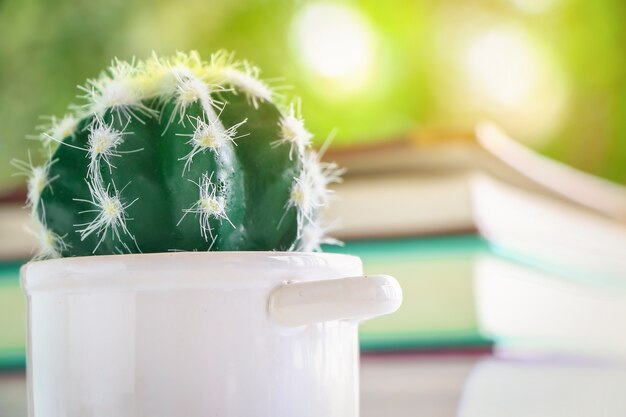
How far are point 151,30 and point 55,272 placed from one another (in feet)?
1.48

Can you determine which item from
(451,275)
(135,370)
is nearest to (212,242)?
(135,370)

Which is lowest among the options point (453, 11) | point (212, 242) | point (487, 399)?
point (487, 399)

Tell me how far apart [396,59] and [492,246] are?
0.63ft

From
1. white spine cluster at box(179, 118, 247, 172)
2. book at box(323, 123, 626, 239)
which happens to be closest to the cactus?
white spine cluster at box(179, 118, 247, 172)

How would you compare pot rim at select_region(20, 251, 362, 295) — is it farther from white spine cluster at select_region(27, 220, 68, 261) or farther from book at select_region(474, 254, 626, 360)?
book at select_region(474, 254, 626, 360)

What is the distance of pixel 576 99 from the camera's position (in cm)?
66

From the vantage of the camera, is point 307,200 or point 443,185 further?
point 443,185

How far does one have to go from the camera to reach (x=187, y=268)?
330 mm

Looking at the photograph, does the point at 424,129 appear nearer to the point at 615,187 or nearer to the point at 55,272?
the point at 615,187

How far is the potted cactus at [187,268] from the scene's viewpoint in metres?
0.33

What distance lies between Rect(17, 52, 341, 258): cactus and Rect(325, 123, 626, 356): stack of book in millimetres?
249

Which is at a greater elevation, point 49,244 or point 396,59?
point 396,59

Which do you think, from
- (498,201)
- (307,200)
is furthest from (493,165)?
(307,200)

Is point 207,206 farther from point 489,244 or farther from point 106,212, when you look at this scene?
point 489,244
